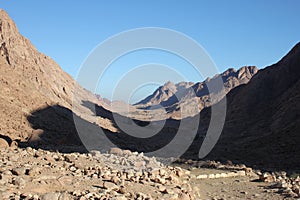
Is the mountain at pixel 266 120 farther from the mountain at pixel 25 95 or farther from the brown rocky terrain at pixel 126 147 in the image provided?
the mountain at pixel 25 95

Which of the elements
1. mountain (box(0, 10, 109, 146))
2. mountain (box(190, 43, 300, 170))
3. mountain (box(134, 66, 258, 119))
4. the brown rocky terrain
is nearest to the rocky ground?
the brown rocky terrain

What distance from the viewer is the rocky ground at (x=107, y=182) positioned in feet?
23.8

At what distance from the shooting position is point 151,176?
32.0 ft

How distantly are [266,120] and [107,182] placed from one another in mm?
34767

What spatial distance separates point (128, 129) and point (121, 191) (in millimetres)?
40755

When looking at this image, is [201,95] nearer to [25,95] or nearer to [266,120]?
[266,120]

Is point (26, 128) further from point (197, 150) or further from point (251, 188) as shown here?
point (251, 188)

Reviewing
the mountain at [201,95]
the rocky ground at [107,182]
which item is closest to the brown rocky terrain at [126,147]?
the rocky ground at [107,182]

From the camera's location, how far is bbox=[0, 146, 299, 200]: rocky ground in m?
7.24

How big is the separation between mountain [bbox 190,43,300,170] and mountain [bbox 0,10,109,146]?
15062 mm

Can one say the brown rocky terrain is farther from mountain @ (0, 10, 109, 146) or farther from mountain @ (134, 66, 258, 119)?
mountain @ (134, 66, 258, 119)

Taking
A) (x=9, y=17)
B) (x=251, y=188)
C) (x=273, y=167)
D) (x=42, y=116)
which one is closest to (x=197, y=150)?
(x=273, y=167)

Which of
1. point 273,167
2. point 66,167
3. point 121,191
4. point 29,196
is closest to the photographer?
point 29,196

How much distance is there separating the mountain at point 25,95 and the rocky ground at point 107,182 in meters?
19.6
